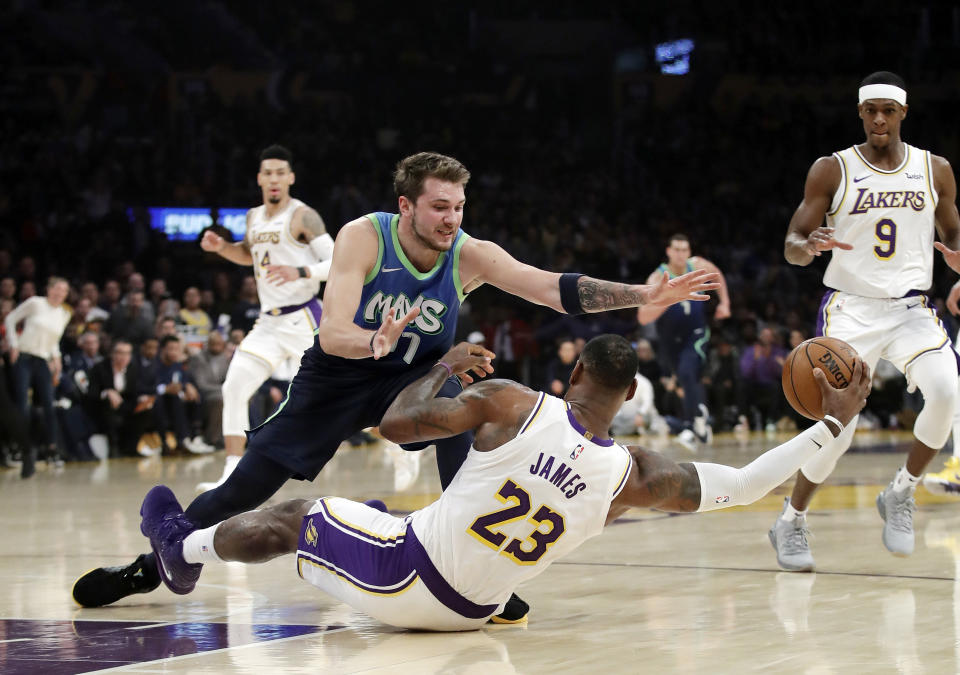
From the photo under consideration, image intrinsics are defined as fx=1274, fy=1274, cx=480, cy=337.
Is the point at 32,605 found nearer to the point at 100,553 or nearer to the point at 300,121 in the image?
the point at 100,553

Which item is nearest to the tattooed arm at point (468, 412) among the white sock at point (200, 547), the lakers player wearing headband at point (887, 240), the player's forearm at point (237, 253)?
the white sock at point (200, 547)

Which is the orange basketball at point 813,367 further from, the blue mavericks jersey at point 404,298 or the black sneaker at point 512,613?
the blue mavericks jersey at point 404,298

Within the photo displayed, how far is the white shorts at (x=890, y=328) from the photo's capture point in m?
6.48

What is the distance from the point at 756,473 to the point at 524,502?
907 millimetres

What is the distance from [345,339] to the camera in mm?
4906

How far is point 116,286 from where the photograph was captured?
1583 centimetres

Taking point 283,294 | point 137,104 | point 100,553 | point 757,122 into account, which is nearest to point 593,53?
point 757,122

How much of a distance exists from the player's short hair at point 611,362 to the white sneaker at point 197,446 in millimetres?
10825

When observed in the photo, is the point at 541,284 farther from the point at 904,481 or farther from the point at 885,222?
the point at 904,481

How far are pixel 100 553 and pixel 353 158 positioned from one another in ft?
54.6

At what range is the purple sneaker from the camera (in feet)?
16.9

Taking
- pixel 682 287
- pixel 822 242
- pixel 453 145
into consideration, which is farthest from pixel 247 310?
pixel 682 287

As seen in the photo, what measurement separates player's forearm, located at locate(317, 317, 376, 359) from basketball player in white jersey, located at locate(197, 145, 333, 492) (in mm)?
4368

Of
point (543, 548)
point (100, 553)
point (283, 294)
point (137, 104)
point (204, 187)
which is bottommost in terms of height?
point (100, 553)
